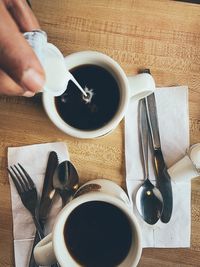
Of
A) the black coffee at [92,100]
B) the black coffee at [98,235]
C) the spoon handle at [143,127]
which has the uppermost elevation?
the black coffee at [92,100]

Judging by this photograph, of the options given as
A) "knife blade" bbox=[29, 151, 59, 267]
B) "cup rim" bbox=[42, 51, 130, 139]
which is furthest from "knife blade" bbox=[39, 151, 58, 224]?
"cup rim" bbox=[42, 51, 130, 139]

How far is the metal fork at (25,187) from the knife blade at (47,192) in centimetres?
1

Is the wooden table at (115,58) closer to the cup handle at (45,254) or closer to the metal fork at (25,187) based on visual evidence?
the metal fork at (25,187)

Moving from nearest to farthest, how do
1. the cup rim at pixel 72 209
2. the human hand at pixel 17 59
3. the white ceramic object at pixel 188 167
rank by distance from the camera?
the human hand at pixel 17 59 < the cup rim at pixel 72 209 < the white ceramic object at pixel 188 167

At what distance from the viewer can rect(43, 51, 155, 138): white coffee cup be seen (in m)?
0.74

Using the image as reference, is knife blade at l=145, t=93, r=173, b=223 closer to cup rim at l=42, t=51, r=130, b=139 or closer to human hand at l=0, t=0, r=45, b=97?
cup rim at l=42, t=51, r=130, b=139

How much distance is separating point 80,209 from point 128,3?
40 centimetres

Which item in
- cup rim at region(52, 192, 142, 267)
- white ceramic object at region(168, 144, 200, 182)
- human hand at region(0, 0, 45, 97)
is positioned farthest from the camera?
white ceramic object at region(168, 144, 200, 182)

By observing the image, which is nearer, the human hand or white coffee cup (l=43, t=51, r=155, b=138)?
the human hand

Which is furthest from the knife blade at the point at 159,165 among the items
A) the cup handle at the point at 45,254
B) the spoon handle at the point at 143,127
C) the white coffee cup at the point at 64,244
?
the cup handle at the point at 45,254

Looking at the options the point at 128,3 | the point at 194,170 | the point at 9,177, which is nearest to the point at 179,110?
the point at 194,170

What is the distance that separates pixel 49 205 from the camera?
83 centimetres

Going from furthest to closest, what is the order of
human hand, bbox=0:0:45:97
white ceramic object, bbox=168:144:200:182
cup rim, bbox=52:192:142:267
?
white ceramic object, bbox=168:144:200:182 → cup rim, bbox=52:192:142:267 → human hand, bbox=0:0:45:97

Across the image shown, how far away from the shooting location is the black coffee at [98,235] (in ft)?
2.39
